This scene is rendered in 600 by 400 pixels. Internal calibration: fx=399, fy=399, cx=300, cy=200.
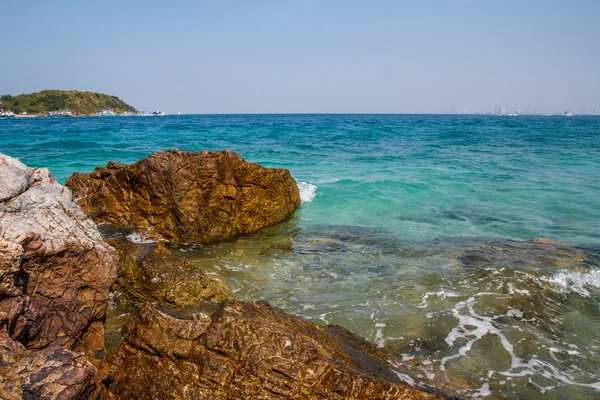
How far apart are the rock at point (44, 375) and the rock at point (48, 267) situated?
0.52 meters

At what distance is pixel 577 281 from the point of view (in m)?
6.65

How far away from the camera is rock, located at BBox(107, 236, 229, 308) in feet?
18.0

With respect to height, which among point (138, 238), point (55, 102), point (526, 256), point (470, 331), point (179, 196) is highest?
point (55, 102)

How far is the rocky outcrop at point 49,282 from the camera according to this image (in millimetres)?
2375

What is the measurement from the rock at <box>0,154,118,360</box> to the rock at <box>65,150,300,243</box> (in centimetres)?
396

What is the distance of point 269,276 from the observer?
6836 millimetres

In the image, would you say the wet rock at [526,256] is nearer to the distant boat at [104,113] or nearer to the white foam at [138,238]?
the white foam at [138,238]

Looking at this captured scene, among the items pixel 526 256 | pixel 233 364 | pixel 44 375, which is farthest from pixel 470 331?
pixel 44 375

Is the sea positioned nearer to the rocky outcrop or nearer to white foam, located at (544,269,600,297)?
white foam, located at (544,269,600,297)

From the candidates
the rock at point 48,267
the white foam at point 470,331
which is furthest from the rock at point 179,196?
the white foam at point 470,331

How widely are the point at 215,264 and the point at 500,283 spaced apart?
16.0 feet

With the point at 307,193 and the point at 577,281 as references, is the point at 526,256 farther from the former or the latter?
the point at 307,193

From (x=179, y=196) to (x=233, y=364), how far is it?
5554mm

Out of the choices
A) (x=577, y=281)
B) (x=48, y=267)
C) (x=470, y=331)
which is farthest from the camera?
(x=577, y=281)
